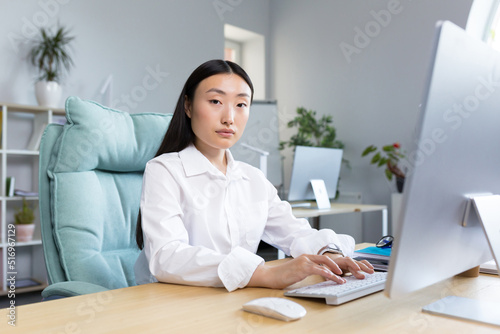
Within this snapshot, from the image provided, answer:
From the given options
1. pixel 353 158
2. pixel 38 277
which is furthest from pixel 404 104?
pixel 38 277

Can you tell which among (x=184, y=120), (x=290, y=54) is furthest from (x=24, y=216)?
(x=290, y=54)

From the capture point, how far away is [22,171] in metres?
3.50

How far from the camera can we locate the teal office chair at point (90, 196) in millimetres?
1250

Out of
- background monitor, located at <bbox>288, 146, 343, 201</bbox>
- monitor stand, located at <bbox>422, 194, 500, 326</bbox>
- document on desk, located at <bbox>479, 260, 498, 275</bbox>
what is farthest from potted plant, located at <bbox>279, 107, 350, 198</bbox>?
monitor stand, located at <bbox>422, 194, 500, 326</bbox>

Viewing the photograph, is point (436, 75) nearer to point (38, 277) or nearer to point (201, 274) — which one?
point (201, 274)

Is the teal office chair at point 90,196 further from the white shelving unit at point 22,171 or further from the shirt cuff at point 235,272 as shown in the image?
the white shelving unit at point 22,171

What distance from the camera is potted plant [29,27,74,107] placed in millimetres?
3355

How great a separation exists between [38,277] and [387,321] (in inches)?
135

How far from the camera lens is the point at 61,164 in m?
1.29

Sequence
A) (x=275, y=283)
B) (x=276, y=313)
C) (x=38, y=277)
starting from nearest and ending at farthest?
1. (x=276, y=313)
2. (x=275, y=283)
3. (x=38, y=277)

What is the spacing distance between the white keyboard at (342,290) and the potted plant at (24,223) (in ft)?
9.57

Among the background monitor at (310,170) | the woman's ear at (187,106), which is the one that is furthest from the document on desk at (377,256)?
the background monitor at (310,170)

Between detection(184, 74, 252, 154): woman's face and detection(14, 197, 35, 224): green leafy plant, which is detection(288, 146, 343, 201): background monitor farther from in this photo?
detection(14, 197, 35, 224): green leafy plant

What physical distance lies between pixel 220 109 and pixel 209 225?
0.31 meters
